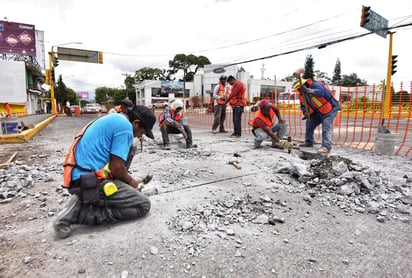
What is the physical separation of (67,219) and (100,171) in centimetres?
49

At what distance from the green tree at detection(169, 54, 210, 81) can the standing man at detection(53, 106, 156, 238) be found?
56.0 metres

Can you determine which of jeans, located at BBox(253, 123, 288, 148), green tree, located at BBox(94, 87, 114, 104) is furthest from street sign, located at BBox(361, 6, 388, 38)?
green tree, located at BBox(94, 87, 114, 104)

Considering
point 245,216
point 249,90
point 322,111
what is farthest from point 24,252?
point 249,90

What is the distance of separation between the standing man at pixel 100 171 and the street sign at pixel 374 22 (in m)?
11.3

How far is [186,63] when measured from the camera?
56.7 m

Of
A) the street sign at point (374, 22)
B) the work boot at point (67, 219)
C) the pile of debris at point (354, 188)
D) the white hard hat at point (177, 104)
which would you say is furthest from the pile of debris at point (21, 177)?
the street sign at point (374, 22)

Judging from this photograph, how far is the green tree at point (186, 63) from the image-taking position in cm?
5644

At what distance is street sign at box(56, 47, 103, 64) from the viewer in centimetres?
2015

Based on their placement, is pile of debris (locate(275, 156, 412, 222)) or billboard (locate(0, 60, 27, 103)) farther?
billboard (locate(0, 60, 27, 103))

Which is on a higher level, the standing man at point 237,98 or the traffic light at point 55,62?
the traffic light at point 55,62

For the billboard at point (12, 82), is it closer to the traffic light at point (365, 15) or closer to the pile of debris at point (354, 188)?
the pile of debris at point (354, 188)

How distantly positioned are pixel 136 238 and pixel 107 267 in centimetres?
36

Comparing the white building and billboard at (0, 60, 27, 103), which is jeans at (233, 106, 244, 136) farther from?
the white building

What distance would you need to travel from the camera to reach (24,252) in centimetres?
189
